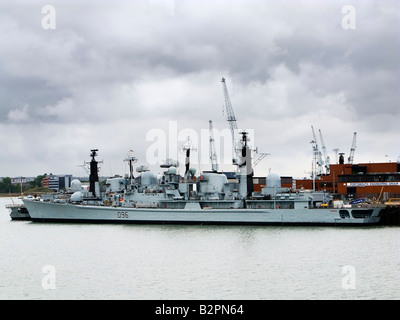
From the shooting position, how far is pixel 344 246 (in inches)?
1539

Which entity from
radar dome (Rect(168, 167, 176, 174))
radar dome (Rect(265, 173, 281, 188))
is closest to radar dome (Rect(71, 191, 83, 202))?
radar dome (Rect(168, 167, 176, 174))

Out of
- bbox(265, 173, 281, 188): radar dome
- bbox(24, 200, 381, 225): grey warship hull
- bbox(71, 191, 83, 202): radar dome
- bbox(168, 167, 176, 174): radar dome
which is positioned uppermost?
bbox(168, 167, 176, 174): radar dome

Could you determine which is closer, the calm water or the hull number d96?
the calm water

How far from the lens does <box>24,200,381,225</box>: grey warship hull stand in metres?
54.0

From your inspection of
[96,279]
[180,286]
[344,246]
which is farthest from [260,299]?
[344,246]

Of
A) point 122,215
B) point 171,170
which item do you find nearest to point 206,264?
point 122,215

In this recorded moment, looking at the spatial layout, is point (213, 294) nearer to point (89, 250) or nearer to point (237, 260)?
point (237, 260)

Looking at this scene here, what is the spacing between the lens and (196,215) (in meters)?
58.2

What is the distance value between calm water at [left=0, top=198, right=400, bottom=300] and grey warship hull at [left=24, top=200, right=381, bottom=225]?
148 inches

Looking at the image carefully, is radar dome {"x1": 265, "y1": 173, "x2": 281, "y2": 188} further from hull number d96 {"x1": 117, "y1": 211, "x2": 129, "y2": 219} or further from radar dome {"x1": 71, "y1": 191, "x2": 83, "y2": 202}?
radar dome {"x1": 71, "y1": 191, "x2": 83, "y2": 202}

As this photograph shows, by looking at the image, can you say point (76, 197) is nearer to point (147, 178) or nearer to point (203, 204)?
point (147, 178)

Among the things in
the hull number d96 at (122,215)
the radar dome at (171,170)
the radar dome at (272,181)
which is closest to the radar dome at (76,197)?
the hull number d96 at (122,215)

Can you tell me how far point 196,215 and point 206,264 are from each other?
84.3 ft

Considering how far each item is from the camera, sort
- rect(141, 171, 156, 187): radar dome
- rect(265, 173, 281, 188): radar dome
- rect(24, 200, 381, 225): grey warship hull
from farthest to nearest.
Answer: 1. rect(141, 171, 156, 187): radar dome
2. rect(265, 173, 281, 188): radar dome
3. rect(24, 200, 381, 225): grey warship hull
